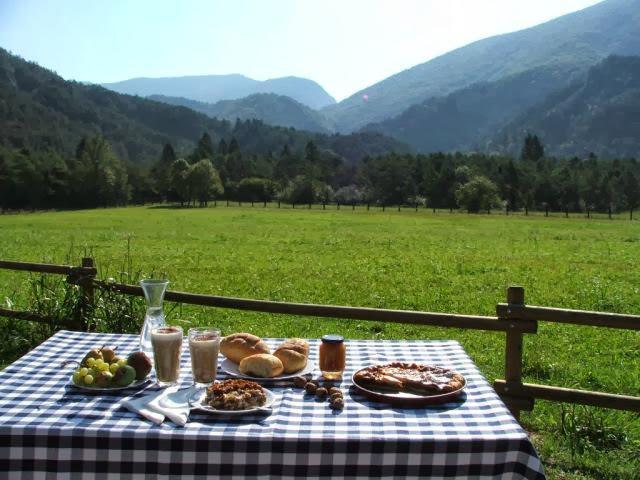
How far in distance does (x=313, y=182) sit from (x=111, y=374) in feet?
385

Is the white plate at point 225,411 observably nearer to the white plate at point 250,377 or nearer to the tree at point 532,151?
the white plate at point 250,377

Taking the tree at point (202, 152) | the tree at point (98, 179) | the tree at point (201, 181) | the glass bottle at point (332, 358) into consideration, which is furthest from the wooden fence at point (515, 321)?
the tree at point (202, 152)

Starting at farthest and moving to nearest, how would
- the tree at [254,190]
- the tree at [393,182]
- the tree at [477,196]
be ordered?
1. the tree at [393,182]
2. the tree at [254,190]
3. the tree at [477,196]

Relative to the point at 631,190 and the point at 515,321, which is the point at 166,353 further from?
the point at 631,190

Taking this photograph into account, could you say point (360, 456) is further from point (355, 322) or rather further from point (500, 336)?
point (355, 322)

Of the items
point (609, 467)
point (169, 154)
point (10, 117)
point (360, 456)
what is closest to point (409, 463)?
point (360, 456)

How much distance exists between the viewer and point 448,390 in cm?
332

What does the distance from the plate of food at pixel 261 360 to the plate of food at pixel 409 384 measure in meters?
0.36

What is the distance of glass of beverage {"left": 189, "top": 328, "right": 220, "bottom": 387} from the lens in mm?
3379

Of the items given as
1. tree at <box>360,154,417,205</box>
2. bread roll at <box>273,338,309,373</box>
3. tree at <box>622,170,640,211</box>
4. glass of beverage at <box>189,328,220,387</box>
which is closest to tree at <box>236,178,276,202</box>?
tree at <box>360,154,417,205</box>

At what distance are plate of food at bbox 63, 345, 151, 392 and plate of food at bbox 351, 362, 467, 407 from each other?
1175 millimetres

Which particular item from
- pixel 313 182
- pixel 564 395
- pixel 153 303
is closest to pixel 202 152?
pixel 313 182

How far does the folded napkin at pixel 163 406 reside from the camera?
9.77 feet

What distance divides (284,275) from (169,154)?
121953 mm
